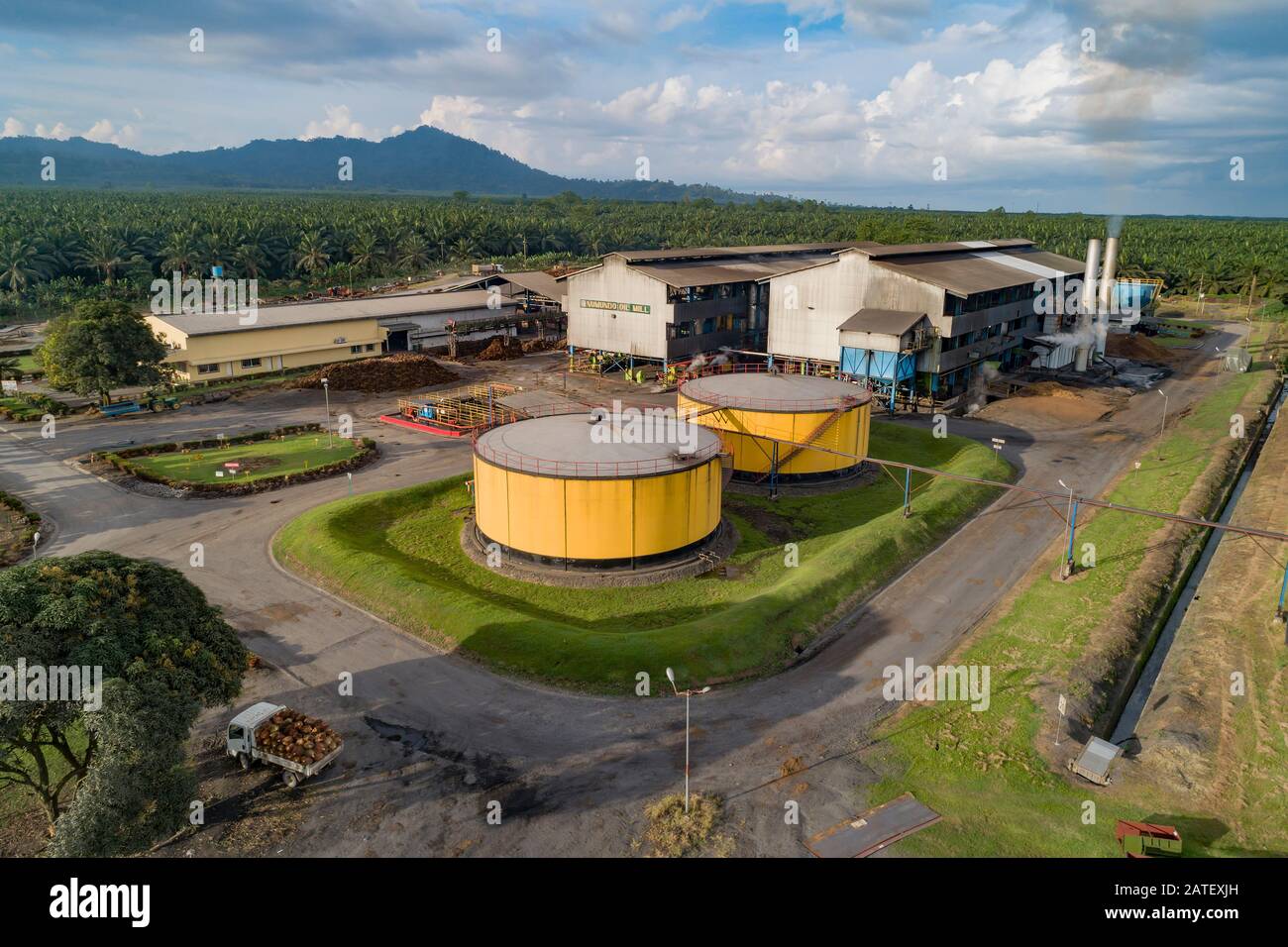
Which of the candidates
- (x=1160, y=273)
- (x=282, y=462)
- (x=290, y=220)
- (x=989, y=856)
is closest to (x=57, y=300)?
(x=290, y=220)

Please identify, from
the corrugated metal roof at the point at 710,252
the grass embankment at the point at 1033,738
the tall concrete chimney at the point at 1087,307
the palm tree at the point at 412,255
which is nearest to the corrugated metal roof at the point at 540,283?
the corrugated metal roof at the point at 710,252

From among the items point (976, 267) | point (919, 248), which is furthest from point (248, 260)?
point (976, 267)

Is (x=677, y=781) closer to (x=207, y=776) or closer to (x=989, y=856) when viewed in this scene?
(x=989, y=856)

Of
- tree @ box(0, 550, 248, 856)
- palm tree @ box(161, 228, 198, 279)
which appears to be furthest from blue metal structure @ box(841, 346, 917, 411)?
palm tree @ box(161, 228, 198, 279)

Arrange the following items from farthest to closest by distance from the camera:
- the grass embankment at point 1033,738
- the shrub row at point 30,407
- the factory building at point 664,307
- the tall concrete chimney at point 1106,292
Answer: the tall concrete chimney at point 1106,292
the factory building at point 664,307
the shrub row at point 30,407
the grass embankment at point 1033,738

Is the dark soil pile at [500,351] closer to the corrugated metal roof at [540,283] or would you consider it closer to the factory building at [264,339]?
the corrugated metal roof at [540,283]

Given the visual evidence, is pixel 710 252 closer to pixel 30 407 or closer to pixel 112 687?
pixel 30 407
